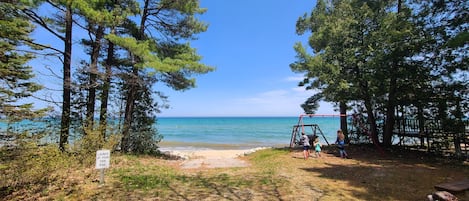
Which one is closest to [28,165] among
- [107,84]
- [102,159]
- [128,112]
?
[102,159]

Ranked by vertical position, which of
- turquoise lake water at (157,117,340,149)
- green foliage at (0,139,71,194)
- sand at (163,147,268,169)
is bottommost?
turquoise lake water at (157,117,340,149)

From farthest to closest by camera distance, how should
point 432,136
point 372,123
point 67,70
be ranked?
point 372,123, point 432,136, point 67,70

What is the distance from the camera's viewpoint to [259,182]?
6266 mm

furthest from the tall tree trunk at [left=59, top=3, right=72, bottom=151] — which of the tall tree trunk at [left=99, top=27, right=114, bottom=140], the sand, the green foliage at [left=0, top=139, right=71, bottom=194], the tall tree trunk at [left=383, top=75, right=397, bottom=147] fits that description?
the tall tree trunk at [left=383, top=75, right=397, bottom=147]

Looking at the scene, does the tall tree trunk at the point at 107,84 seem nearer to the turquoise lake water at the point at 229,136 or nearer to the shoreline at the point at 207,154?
the turquoise lake water at the point at 229,136

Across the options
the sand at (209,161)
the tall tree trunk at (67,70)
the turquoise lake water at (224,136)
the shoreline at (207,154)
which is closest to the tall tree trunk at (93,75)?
the tall tree trunk at (67,70)

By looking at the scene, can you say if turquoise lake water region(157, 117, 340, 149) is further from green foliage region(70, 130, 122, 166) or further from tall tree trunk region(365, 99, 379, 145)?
tall tree trunk region(365, 99, 379, 145)

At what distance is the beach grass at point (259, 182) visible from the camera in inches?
206

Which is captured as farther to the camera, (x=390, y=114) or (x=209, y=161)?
(x=390, y=114)

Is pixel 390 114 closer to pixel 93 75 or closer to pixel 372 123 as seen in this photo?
pixel 372 123

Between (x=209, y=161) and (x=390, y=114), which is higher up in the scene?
(x=390, y=114)

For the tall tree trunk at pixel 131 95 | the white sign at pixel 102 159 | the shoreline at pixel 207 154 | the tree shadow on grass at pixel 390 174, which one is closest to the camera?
the tree shadow on grass at pixel 390 174

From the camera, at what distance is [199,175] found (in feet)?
24.2

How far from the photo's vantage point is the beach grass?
17.1ft
